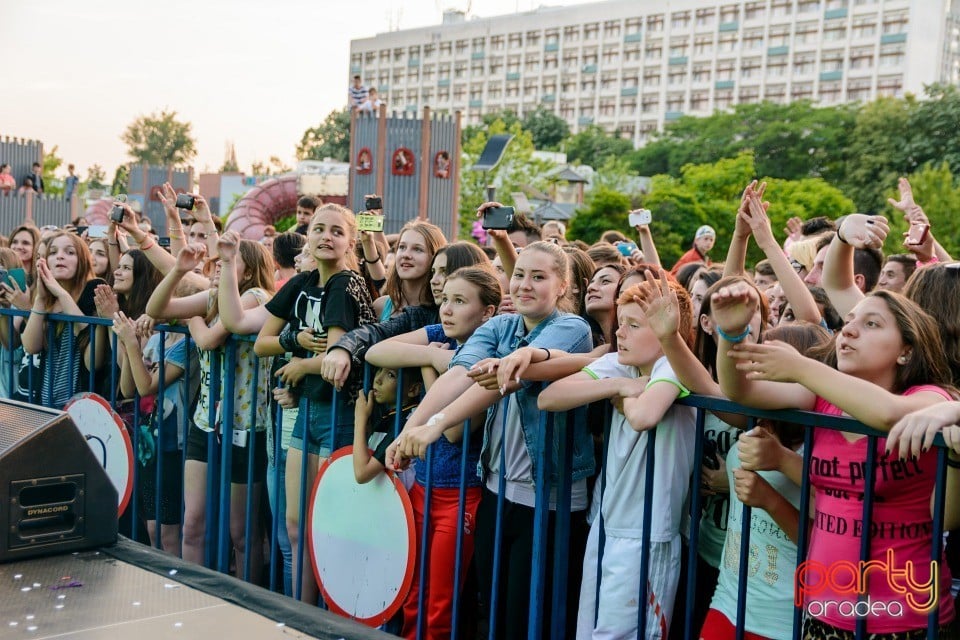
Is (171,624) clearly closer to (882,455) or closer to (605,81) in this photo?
(882,455)

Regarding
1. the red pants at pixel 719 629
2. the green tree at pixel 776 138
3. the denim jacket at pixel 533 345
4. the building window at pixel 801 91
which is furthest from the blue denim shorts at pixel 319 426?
the building window at pixel 801 91

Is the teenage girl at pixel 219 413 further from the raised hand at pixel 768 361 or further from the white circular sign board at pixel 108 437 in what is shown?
the raised hand at pixel 768 361

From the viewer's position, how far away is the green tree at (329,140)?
329 ft

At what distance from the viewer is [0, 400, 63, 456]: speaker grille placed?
3.95 m

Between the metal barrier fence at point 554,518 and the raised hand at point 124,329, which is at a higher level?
the raised hand at point 124,329

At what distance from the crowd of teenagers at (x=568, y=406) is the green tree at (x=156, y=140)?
115 metres

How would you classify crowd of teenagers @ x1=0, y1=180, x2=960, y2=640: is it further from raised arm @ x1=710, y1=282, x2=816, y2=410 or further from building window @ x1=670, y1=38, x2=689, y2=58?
building window @ x1=670, y1=38, x2=689, y2=58

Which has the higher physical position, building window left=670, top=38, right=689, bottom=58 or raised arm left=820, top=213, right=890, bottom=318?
building window left=670, top=38, right=689, bottom=58

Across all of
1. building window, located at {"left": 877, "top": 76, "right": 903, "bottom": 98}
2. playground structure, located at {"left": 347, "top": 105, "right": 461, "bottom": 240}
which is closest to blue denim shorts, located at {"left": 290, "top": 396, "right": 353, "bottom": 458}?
playground structure, located at {"left": 347, "top": 105, "right": 461, "bottom": 240}

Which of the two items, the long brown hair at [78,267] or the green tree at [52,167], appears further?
the green tree at [52,167]

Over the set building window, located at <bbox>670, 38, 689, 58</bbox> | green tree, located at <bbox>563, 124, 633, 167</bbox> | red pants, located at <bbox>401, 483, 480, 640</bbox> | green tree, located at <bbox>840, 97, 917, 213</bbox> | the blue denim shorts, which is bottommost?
red pants, located at <bbox>401, 483, 480, 640</bbox>

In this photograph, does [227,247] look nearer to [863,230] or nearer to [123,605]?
[123,605]

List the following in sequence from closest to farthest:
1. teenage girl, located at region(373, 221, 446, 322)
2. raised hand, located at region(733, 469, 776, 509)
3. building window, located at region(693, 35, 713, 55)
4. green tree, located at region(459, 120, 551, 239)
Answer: raised hand, located at region(733, 469, 776, 509) < teenage girl, located at region(373, 221, 446, 322) < green tree, located at region(459, 120, 551, 239) < building window, located at region(693, 35, 713, 55)

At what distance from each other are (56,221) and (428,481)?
1189 inches
